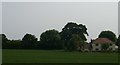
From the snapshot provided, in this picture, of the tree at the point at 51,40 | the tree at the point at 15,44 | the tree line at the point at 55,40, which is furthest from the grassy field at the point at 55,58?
the tree at the point at 51,40

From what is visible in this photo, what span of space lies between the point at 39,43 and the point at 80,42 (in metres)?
15.7

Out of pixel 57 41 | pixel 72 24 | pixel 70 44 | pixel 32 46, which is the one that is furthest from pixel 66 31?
pixel 70 44

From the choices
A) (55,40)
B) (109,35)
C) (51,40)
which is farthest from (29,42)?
(109,35)

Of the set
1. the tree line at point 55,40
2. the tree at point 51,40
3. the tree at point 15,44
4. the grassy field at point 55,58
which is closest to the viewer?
the grassy field at point 55,58

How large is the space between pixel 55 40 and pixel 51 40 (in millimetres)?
1354

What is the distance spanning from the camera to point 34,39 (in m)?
98.6

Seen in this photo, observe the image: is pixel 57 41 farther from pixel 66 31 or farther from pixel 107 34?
pixel 107 34

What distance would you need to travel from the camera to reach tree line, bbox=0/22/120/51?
84.2m

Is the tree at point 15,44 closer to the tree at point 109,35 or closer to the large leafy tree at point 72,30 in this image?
the large leafy tree at point 72,30

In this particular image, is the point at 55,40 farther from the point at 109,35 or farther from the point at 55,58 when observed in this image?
the point at 55,58

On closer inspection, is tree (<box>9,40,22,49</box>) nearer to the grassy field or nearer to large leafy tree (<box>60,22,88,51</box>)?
large leafy tree (<box>60,22,88,51</box>)

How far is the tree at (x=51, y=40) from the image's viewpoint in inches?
3725

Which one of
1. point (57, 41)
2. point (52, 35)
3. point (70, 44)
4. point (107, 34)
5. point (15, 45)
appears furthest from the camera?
point (107, 34)

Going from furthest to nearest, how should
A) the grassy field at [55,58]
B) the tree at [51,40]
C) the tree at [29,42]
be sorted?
1. the tree at [51,40]
2. the tree at [29,42]
3. the grassy field at [55,58]
